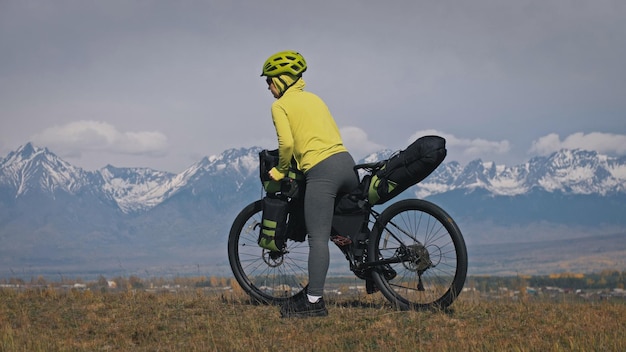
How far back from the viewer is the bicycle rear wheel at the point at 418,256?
886cm

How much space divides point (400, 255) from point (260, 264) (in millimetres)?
2271

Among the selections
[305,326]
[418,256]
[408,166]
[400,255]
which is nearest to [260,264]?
[305,326]

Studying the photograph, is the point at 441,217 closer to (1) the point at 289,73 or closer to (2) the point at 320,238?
(2) the point at 320,238

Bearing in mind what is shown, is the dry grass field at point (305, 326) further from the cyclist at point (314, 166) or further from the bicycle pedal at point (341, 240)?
the bicycle pedal at point (341, 240)

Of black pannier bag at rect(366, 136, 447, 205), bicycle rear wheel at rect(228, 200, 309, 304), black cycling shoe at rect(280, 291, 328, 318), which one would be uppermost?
black pannier bag at rect(366, 136, 447, 205)

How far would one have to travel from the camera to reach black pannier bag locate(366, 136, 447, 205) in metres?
8.80

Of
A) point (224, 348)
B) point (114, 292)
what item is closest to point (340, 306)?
point (224, 348)

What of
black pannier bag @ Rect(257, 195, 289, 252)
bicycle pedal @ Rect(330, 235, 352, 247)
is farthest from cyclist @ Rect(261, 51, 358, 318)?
black pannier bag @ Rect(257, 195, 289, 252)

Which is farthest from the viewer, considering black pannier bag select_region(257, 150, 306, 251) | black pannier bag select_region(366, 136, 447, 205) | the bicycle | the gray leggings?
black pannier bag select_region(257, 150, 306, 251)

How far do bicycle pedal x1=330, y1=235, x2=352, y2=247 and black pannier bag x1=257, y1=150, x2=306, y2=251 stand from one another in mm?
524

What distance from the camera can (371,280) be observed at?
31.5 feet

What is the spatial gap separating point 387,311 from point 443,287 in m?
0.79

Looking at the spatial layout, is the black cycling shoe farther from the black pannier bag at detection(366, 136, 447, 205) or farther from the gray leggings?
the black pannier bag at detection(366, 136, 447, 205)

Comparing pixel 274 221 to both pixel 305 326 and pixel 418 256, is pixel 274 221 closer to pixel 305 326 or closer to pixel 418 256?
pixel 305 326
